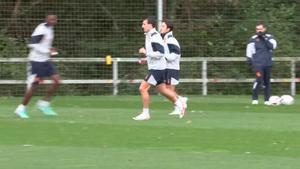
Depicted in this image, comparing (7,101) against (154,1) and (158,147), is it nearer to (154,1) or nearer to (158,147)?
(154,1)

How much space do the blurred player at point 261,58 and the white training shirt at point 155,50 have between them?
4776 millimetres

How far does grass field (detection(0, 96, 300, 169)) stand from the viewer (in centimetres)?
973

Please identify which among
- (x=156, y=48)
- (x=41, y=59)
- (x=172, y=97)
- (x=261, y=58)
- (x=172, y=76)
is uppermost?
(x=156, y=48)

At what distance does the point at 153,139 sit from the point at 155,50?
3068 millimetres

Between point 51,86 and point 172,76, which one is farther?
point 172,76

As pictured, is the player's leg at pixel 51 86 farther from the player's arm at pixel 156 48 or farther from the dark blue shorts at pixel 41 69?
the player's arm at pixel 156 48

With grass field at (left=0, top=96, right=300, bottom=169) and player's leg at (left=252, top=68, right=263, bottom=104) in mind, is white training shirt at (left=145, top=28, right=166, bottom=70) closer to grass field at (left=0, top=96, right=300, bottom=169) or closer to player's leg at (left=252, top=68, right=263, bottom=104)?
grass field at (left=0, top=96, right=300, bottom=169)

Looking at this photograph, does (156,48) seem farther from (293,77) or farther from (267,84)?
(293,77)

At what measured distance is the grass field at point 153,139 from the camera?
9.73 m

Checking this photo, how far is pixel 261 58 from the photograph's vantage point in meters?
19.1

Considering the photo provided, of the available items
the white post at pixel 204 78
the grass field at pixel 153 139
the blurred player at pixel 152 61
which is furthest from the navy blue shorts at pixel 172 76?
the white post at pixel 204 78

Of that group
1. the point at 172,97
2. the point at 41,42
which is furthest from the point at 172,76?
the point at 41,42

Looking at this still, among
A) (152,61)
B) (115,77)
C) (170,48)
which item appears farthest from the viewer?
(115,77)

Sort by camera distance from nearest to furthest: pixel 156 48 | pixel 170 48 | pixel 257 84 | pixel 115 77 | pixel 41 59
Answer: pixel 156 48, pixel 41 59, pixel 170 48, pixel 257 84, pixel 115 77
